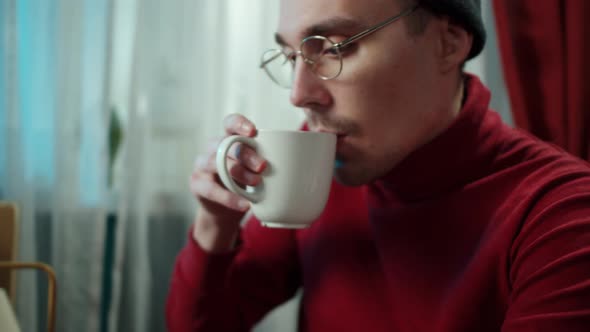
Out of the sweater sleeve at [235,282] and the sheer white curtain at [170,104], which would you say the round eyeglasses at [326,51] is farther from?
the sheer white curtain at [170,104]

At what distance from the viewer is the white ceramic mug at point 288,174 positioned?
0.72 metres

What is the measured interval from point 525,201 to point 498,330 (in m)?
0.21

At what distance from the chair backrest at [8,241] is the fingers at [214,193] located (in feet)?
1.21

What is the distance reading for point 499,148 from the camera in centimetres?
90


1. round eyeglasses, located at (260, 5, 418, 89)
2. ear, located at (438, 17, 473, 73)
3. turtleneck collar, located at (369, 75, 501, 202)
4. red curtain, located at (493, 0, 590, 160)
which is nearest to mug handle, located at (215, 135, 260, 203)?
round eyeglasses, located at (260, 5, 418, 89)

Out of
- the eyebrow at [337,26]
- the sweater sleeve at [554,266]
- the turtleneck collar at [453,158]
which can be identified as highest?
the eyebrow at [337,26]

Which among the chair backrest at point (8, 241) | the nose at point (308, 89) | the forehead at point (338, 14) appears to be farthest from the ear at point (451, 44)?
the chair backrest at point (8, 241)

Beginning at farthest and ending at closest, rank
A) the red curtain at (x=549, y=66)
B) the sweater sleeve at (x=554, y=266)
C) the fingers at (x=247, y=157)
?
1. the red curtain at (x=549, y=66)
2. the fingers at (x=247, y=157)
3. the sweater sleeve at (x=554, y=266)

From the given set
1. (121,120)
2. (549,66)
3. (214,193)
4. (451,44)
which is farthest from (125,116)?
(549,66)

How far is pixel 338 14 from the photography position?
86 centimetres

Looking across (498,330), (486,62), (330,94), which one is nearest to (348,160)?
(330,94)

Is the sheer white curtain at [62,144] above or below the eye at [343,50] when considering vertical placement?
below

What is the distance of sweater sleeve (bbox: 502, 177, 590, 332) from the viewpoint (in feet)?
2.08

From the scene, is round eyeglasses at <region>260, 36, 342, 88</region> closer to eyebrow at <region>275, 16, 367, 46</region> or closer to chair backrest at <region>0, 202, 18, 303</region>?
eyebrow at <region>275, 16, 367, 46</region>
